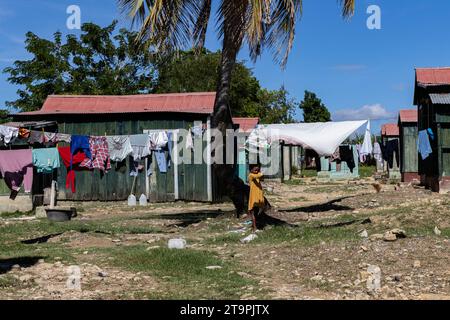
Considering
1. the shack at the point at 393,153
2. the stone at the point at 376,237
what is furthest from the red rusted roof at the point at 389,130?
the stone at the point at 376,237

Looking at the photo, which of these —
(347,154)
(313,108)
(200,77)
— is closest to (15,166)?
(347,154)

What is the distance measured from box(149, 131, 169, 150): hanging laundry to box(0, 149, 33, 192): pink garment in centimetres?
488

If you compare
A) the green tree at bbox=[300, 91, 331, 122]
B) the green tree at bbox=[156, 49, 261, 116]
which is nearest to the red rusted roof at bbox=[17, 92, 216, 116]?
the green tree at bbox=[156, 49, 261, 116]

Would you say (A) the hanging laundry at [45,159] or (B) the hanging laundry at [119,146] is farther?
(B) the hanging laundry at [119,146]

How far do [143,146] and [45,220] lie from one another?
5.04 m

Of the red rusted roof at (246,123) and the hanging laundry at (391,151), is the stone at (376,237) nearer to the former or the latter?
the red rusted roof at (246,123)

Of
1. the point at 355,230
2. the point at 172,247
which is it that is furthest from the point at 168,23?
the point at 355,230

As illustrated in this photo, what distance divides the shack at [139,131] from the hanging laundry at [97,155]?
81cm

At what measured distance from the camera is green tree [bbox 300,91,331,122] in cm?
5144

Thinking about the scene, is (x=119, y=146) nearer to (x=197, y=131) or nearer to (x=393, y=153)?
(x=197, y=131)

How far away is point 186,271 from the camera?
799cm

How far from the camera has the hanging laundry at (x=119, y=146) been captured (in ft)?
61.3

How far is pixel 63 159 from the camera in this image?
58.3ft
